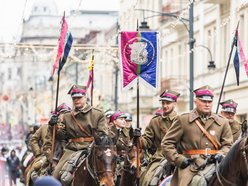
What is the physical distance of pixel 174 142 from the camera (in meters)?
15.5

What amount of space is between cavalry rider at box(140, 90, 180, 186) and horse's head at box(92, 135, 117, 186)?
1.96 m

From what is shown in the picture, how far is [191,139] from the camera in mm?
15453

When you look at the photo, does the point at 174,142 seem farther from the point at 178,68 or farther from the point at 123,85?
the point at 178,68

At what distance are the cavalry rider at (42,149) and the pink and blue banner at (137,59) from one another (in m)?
1.30

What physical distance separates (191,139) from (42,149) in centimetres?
679

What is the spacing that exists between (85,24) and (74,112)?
419 feet

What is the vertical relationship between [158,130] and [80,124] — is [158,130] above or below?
below

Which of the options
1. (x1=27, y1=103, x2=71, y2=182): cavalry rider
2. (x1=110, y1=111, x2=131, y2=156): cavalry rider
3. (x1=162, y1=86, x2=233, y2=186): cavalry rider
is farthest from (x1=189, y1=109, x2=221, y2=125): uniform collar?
(x1=110, y1=111, x2=131, y2=156): cavalry rider

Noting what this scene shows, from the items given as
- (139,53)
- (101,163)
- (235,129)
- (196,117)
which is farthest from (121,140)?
(196,117)

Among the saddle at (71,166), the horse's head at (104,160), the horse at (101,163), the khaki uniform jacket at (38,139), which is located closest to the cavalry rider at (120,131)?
the khaki uniform jacket at (38,139)

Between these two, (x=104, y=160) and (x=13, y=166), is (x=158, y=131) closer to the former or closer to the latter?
(x=104, y=160)

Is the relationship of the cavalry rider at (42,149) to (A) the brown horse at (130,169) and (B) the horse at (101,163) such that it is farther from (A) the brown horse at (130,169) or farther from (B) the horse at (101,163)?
(B) the horse at (101,163)

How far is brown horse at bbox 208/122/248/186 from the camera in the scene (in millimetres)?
13768

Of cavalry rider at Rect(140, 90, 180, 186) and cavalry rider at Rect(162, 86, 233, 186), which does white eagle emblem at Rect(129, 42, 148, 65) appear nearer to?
cavalry rider at Rect(140, 90, 180, 186)
